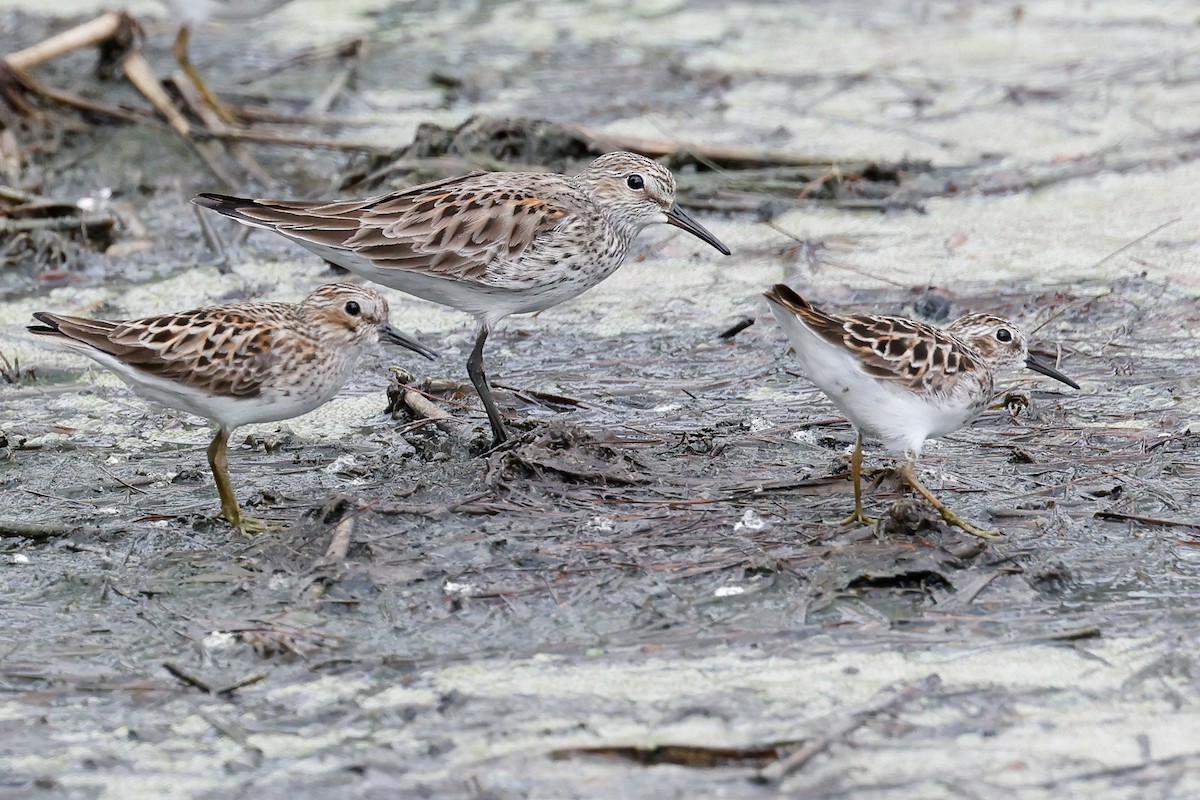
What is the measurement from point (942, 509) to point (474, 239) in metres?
2.40

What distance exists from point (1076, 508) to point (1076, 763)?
1.85 metres

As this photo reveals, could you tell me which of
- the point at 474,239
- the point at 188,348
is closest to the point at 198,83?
the point at 474,239

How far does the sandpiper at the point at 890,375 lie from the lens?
5.59 m

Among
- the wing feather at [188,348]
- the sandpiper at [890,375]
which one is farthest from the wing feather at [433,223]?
the sandpiper at [890,375]

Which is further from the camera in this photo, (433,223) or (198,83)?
(198,83)

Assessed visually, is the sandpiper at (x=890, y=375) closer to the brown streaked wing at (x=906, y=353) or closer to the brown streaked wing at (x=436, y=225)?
the brown streaked wing at (x=906, y=353)

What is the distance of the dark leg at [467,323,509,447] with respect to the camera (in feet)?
22.4

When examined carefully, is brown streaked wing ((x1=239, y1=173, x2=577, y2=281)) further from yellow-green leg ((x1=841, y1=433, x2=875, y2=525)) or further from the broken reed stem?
the broken reed stem

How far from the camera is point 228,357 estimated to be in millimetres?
5887

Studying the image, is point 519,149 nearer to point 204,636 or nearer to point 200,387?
point 200,387

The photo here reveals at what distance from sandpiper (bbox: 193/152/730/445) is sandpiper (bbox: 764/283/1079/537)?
1551mm

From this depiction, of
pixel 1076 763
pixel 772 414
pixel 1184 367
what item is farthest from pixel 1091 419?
pixel 1076 763

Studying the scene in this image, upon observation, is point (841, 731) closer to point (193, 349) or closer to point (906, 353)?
point (906, 353)

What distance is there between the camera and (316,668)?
16.4ft
